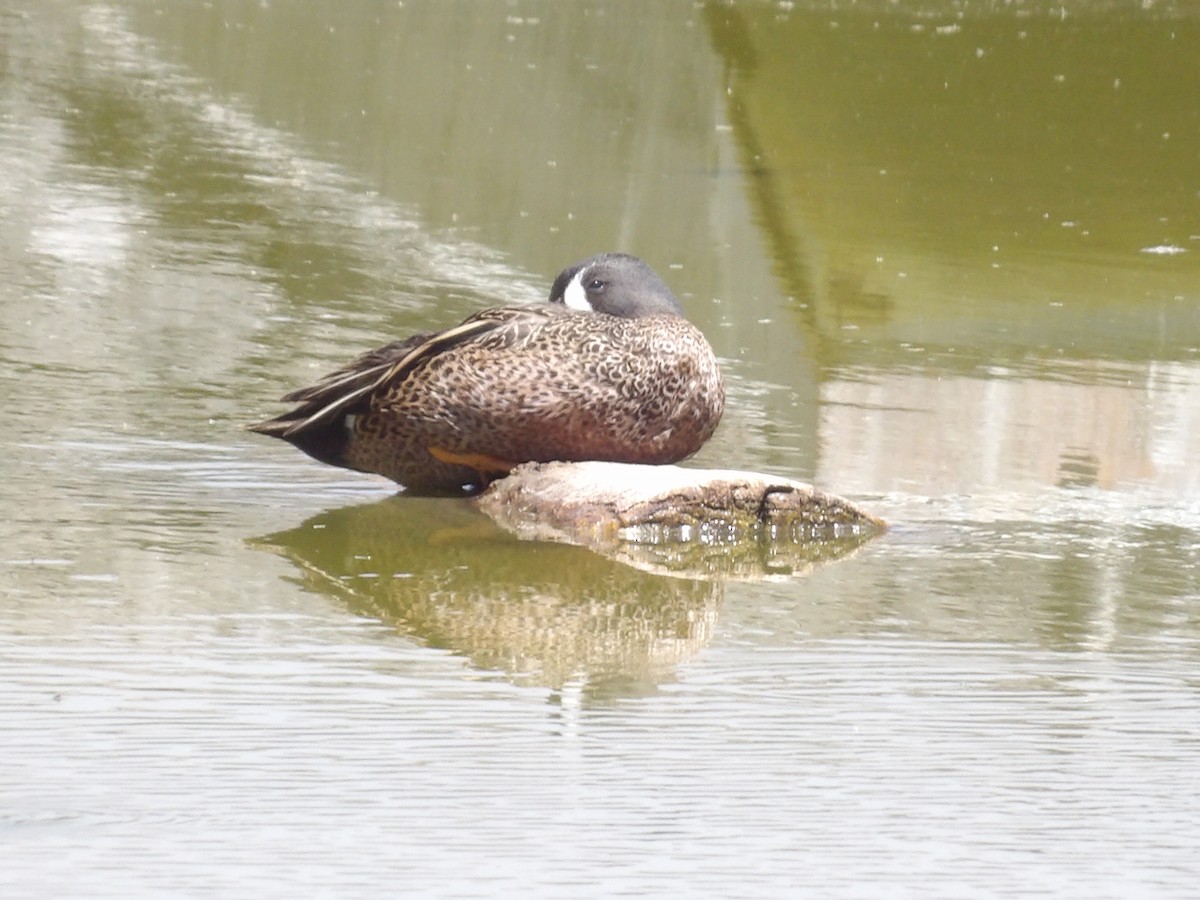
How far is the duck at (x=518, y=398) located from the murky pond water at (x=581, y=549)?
210 millimetres

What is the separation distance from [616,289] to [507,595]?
180cm

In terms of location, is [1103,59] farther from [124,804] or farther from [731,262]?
[124,804]

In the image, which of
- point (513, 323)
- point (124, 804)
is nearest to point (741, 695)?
point (124, 804)

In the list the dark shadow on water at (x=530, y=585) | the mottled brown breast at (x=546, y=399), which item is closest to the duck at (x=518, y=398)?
the mottled brown breast at (x=546, y=399)

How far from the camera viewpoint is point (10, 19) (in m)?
15.6

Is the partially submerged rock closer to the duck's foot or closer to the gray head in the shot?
the duck's foot

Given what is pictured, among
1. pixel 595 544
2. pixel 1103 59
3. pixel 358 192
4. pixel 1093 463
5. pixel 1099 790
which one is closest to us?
pixel 1099 790

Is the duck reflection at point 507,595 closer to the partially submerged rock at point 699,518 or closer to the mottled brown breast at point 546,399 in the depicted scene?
the partially submerged rock at point 699,518

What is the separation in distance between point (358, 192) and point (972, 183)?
355 centimetres

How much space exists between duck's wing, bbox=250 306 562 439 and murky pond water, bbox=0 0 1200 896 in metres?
0.24

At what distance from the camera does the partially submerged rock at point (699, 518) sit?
620cm

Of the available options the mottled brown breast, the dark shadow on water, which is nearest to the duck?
the mottled brown breast

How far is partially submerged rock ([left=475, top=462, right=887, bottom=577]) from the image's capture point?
6195mm

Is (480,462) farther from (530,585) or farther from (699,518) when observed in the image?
(530,585)
